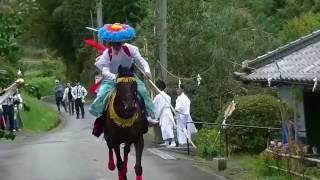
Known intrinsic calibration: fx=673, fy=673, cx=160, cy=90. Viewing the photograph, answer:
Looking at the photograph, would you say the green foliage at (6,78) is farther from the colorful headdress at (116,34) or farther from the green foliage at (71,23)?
the green foliage at (71,23)

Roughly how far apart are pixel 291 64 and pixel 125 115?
4543 millimetres

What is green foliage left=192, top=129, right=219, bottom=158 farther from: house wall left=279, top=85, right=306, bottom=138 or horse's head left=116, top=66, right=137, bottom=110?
horse's head left=116, top=66, right=137, bottom=110

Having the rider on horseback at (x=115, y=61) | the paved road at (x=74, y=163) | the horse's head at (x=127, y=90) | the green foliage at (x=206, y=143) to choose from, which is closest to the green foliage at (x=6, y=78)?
the rider on horseback at (x=115, y=61)

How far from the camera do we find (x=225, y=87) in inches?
960

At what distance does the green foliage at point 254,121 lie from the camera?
57.4ft

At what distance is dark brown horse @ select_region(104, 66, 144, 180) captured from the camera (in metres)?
10.5

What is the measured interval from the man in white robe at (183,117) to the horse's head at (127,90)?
9.19 metres

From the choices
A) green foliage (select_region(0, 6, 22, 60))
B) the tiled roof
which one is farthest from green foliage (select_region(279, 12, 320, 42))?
green foliage (select_region(0, 6, 22, 60))

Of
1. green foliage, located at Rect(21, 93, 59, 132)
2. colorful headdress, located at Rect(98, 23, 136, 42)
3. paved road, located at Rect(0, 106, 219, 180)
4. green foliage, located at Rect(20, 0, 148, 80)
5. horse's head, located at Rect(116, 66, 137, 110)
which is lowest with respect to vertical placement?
paved road, located at Rect(0, 106, 219, 180)

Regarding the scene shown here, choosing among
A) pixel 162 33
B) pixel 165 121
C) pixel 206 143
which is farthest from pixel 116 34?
pixel 162 33

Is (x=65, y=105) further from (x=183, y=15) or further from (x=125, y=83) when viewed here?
(x=125, y=83)

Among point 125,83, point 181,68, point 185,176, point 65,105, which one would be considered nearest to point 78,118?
point 65,105

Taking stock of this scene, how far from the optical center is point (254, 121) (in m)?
17.6

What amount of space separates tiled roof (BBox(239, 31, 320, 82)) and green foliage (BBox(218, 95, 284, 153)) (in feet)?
9.14
